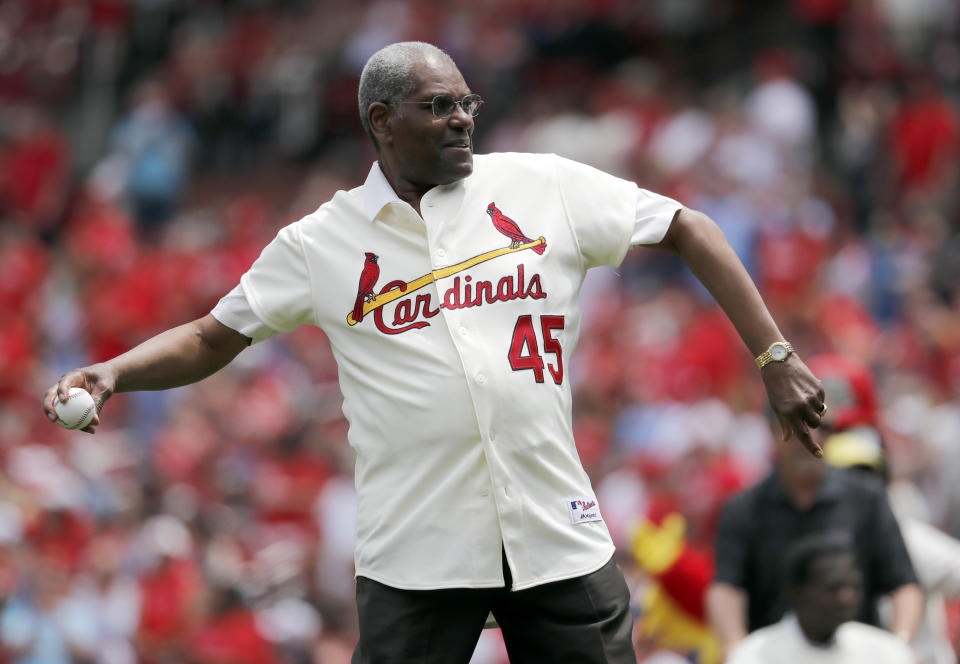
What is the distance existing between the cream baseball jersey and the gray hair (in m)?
0.21

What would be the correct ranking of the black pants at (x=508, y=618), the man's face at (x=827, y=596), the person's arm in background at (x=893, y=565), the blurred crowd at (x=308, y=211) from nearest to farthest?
the black pants at (x=508, y=618)
the man's face at (x=827, y=596)
the person's arm in background at (x=893, y=565)
the blurred crowd at (x=308, y=211)

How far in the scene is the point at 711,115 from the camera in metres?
13.2

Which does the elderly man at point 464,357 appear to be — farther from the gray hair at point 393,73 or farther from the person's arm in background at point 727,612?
the person's arm in background at point 727,612

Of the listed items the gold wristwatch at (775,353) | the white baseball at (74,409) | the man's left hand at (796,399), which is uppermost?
the white baseball at (74,409)

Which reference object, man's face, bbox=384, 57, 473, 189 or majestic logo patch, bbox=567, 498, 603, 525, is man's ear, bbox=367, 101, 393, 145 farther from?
majestic logo patch, bbox=567, 498, 603, 525

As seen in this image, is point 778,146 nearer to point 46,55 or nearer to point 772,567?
point 772,567

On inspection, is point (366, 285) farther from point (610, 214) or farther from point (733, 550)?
point (733, 550)

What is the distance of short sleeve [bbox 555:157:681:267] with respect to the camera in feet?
12.4

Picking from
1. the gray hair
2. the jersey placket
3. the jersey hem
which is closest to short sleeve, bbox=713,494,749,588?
the jersey hem

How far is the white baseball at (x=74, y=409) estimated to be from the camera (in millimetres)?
3625

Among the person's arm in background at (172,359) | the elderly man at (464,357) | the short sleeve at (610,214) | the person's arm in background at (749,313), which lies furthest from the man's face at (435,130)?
the person's arm in background at (172,359)

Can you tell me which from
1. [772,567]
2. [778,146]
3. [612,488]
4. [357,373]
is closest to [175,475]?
[612,488]

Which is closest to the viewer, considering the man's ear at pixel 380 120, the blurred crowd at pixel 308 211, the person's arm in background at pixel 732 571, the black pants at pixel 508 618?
the black pants at pixel 508 618

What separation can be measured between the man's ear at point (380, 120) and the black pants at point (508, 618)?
3.78 ft
